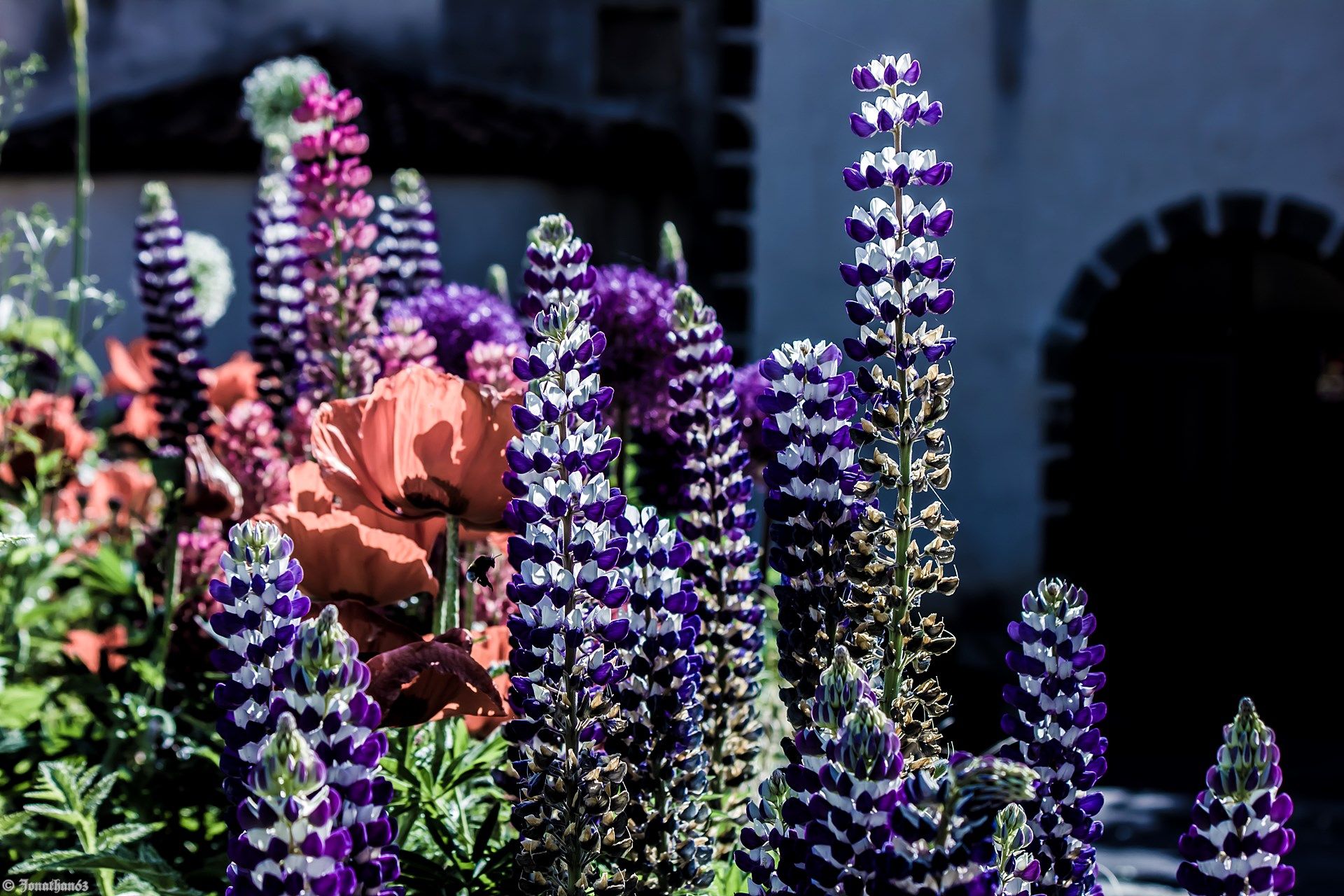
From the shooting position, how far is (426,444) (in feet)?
3.75

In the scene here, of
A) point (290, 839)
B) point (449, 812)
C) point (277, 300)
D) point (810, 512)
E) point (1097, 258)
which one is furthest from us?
point (1097, 258)

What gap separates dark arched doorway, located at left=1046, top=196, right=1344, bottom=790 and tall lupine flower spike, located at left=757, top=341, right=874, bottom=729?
8078 millimetres

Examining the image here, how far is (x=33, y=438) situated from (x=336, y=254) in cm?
55

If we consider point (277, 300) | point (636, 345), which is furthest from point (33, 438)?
point (636, 345)

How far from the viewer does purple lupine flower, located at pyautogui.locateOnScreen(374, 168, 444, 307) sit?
2047mm

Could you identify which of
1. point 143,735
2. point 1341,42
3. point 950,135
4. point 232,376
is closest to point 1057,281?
point 950,135

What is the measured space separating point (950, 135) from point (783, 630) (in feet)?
26.7

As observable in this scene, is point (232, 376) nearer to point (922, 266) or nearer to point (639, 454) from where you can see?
point (639, 454)

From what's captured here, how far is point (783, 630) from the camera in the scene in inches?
43.9

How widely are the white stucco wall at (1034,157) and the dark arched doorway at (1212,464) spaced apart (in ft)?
1.25

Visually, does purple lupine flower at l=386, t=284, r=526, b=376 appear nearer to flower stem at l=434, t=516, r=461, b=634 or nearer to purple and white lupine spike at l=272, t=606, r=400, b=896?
flower stem at l=434, t=516, r=461, b=634

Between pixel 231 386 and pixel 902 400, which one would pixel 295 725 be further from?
pixel 231 386

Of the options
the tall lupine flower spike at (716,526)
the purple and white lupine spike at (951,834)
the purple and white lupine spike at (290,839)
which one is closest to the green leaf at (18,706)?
the tall lupine flower spike at (716,526)

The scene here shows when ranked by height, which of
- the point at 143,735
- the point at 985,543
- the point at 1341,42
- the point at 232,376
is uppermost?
the point at 1341,42
